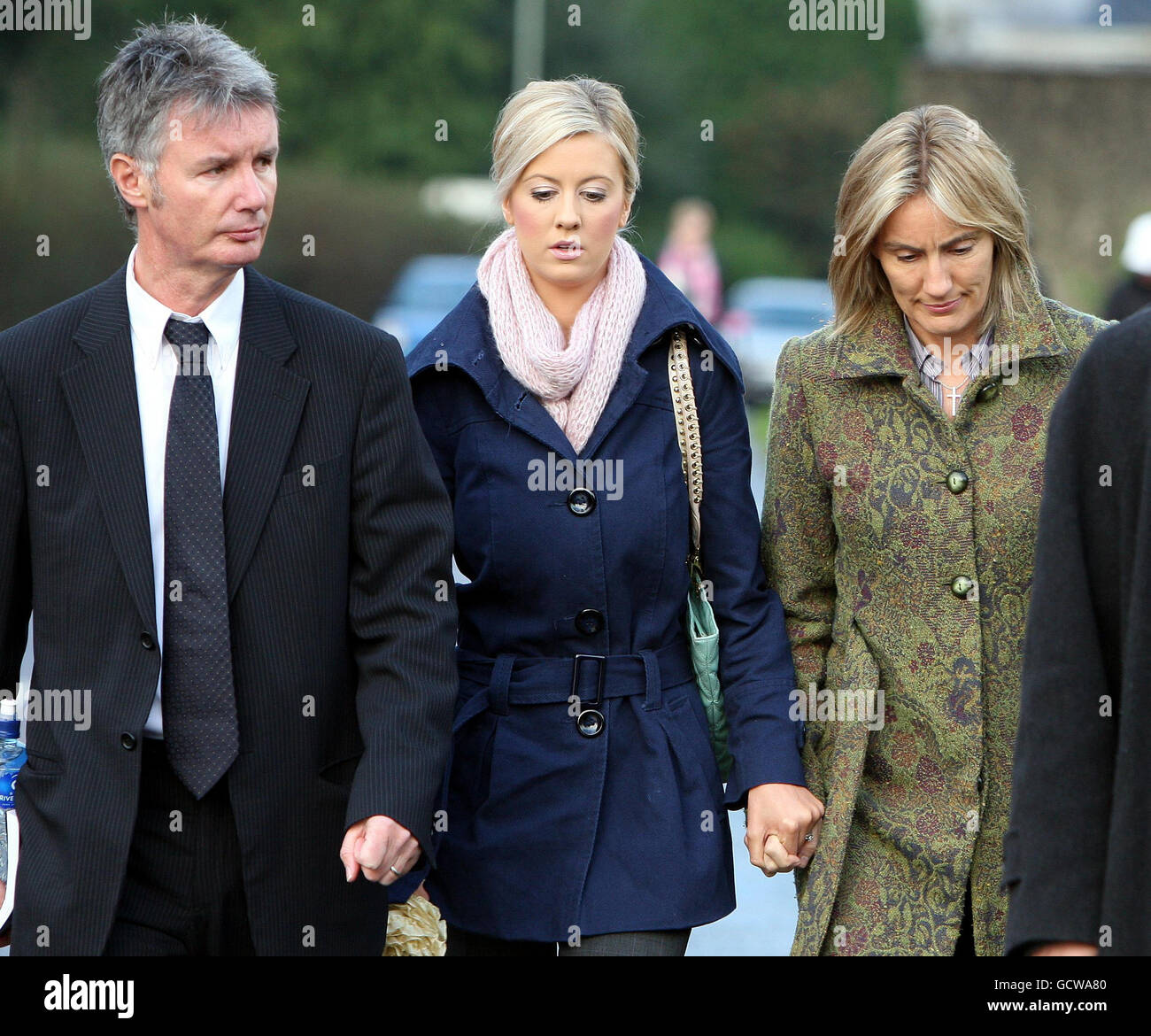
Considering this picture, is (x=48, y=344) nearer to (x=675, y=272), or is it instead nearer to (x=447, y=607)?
(x=447, y=607)

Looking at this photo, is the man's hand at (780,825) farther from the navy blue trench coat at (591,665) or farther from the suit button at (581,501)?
the suit button at (581,501)

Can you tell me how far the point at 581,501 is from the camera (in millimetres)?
3969

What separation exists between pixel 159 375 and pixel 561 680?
109 centimetres

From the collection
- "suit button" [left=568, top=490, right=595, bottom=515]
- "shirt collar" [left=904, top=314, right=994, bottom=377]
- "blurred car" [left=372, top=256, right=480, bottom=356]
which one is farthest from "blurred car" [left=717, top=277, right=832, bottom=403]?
"suit button" [left=568, top=490, right=595, bottom=515]

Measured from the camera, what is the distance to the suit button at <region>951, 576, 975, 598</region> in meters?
3.88

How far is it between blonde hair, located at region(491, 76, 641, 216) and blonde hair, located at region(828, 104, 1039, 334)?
19.2 inches

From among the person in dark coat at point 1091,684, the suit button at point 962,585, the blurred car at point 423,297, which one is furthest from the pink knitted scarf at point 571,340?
the blurred car at point 423,297

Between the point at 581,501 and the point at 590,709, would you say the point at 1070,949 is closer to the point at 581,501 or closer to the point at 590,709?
the point at 590,709

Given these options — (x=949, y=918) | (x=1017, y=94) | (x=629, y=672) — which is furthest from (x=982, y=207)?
(x=1017, y=94)

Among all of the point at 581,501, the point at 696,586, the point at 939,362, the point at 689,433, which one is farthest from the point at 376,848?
the point at 939,362

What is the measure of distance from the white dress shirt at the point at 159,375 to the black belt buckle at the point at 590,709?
93cm

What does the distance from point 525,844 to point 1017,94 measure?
39.8 meters

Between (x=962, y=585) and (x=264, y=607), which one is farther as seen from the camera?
(x=962, y=585)

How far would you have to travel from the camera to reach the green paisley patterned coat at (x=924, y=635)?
3869 millimetres
